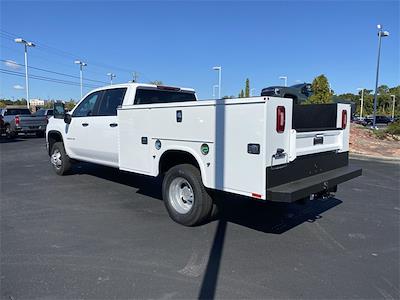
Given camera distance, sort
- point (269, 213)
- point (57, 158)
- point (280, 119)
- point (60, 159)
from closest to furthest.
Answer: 1. point (280, 119)
2. point (269, 213)
3. point (60, 159)
4. point (57, 158)

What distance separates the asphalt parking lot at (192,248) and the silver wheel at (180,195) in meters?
0.31

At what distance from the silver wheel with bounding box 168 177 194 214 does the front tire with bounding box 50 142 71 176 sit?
4307 mm

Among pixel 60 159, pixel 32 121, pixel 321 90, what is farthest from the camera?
pixel 32 121

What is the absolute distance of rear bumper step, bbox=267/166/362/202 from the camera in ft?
13.3

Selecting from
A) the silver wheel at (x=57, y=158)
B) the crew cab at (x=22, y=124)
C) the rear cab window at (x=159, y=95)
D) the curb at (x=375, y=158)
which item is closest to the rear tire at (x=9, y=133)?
the crew cab at (x=22, y=124)

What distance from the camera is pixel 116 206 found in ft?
20.8

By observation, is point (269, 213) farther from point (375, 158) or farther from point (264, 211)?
point (375, 158)

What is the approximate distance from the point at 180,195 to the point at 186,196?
10 centimetres

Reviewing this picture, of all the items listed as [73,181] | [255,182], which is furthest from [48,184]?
[255,182]

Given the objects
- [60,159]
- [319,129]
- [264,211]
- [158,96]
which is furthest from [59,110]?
[319,129]

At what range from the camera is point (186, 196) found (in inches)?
214

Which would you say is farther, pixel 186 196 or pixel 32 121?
pixel 32 121

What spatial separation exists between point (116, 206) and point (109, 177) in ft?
8.67

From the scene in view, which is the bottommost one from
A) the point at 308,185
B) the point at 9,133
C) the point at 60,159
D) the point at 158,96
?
the point at 9,133
